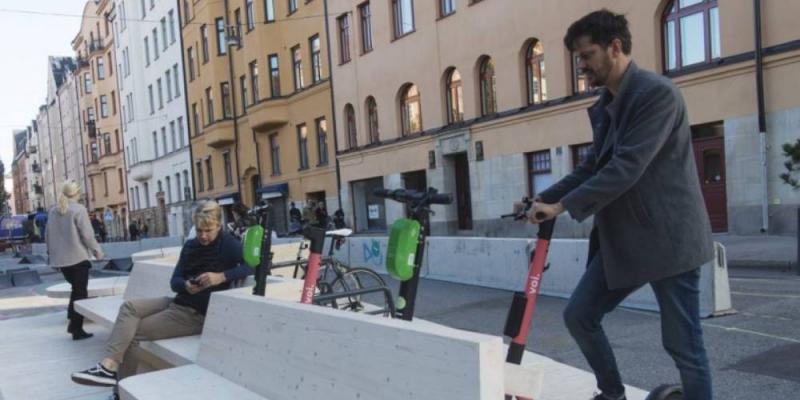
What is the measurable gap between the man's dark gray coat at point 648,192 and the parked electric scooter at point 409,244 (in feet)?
3.52

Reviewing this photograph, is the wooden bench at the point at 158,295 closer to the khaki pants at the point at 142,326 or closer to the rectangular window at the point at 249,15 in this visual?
the khaki pants at the point at 142,326

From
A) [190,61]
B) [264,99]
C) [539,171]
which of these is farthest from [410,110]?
[190,61]

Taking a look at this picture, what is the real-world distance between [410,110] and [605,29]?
22.9 m

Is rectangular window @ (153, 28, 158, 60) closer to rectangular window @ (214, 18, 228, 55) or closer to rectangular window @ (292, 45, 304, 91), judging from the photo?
rectangular window @ (214, 18, 228, 55)

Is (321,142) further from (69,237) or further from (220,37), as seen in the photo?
(69,237)

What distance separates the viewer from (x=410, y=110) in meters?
25.4

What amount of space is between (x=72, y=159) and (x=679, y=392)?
282 ft

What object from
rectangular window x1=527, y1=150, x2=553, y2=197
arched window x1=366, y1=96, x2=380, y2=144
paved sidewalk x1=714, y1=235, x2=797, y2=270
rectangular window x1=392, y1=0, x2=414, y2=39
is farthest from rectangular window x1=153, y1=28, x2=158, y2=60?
paved sidewalk x1=714, y1=235, x2=797, y2=270

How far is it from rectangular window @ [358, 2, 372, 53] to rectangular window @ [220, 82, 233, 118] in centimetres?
1231

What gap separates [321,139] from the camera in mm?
30531

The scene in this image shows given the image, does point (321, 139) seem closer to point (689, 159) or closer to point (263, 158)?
point (263, 158)

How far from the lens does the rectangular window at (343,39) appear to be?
92.7 feet

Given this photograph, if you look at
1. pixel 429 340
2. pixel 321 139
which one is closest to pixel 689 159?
pixel 429 340

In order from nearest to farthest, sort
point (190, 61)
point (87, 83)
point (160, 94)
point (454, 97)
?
point (454, 97) < point (190, 61) < point (160, 94) < point (87, 83)
